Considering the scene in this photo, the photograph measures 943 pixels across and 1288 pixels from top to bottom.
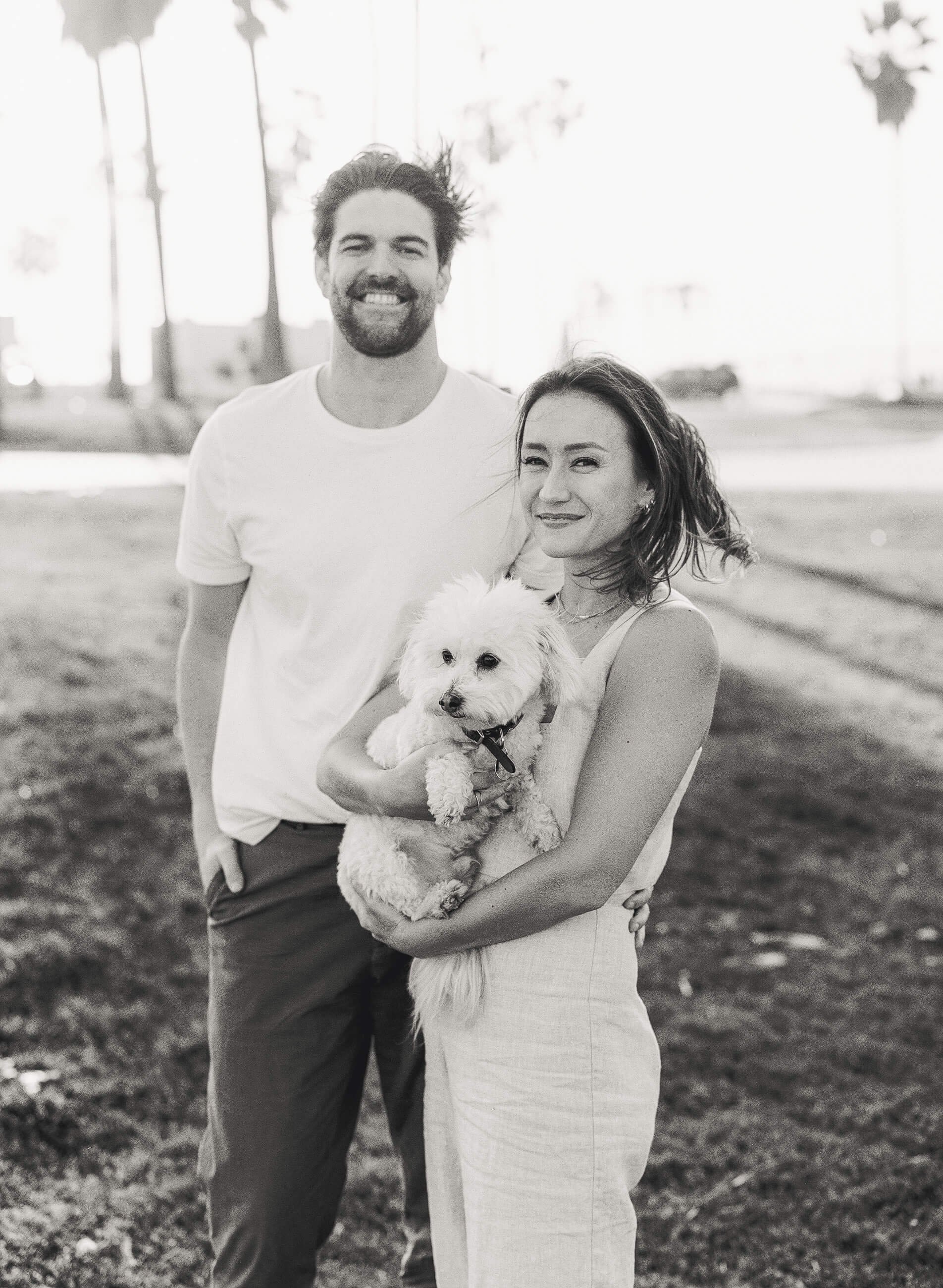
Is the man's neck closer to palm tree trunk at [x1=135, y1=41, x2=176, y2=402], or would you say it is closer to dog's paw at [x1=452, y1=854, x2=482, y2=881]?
dog's paw at [x1=452, y1=854, x2=482, y2=881]

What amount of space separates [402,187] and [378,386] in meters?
0.51

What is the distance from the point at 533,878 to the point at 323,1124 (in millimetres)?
1180

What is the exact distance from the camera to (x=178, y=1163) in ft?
14.4

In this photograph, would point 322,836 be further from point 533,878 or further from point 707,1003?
point 707,1003

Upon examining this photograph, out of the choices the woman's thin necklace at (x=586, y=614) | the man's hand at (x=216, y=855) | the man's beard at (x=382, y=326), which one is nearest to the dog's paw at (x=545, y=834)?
the woman's thin necklace at (x=586, y=614)

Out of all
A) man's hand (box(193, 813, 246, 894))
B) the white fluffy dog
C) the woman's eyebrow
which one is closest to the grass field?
man's hand (box(193, 813, 246, 894))

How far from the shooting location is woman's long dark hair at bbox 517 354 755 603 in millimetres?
2461

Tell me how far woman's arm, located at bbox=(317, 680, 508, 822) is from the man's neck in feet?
2.16

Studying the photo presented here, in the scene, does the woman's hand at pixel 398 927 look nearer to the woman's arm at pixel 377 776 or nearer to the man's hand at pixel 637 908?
the woman's arm at pixel 377 776

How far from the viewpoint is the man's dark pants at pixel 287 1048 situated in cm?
299

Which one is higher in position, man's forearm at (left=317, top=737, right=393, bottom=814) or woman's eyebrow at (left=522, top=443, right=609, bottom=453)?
woman's eyebrow at (left=522, top=443, right=609, bottom=453)

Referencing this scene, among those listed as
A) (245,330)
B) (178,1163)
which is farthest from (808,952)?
(245,330)

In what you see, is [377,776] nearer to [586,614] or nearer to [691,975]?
[586,614]

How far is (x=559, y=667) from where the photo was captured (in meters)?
2.37
